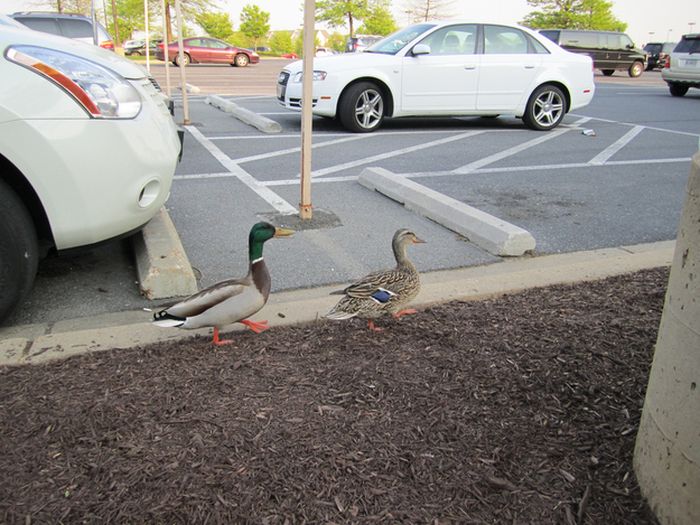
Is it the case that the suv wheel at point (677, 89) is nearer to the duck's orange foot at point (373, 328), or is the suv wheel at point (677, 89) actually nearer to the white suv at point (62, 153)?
the duck's orange foot at point (373, 328)

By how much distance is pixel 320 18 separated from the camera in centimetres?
6706

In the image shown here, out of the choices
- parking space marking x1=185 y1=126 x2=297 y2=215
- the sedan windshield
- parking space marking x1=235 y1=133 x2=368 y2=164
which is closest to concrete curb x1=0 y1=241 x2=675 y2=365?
parking space marking x1=185 y1=126 x2=297 y2=215

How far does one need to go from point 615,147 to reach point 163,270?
314 inches

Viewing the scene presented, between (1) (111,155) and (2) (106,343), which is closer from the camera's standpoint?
(2) (106,343)

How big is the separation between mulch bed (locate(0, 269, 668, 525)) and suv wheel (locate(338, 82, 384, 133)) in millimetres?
7188

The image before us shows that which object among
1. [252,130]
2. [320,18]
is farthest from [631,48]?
[320,18]

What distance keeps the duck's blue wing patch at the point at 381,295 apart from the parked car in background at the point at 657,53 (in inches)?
1663

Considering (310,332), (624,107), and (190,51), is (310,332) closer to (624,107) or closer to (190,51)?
(624,107)

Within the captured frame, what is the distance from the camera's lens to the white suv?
3023 millimetres

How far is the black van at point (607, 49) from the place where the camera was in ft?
100

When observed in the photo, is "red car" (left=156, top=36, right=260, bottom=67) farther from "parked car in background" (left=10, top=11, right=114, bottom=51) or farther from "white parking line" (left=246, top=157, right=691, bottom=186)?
"white parking line" (left=246, top=157, right=691, bottom=186)

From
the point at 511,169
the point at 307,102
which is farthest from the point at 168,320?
the point at 511,169

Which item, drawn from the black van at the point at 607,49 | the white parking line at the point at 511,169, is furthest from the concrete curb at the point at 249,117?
the black van at the point at 607,49

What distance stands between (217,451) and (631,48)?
35128 millimetres
